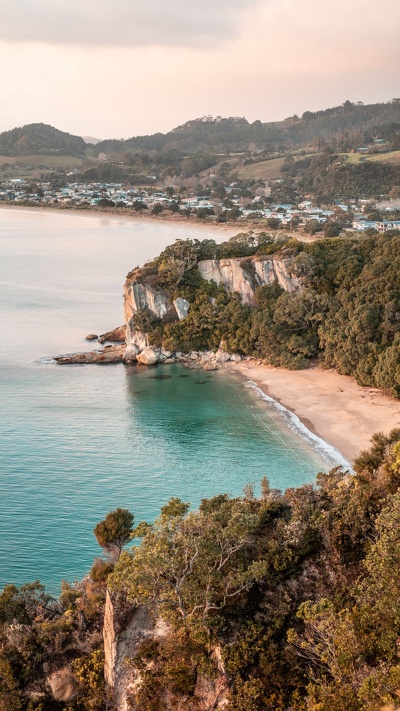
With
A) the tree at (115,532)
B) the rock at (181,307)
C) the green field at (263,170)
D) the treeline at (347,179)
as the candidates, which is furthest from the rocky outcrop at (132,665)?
the green field at (263,170)

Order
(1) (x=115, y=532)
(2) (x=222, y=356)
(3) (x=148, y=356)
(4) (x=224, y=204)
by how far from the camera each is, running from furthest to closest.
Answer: (4) (x=224, y=204)
(3) (x=148, y=356)
(2) (x=222, y=356)
(1) (x=115, y=532)

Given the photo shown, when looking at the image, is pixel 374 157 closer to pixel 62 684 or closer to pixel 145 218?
pixel 145 218

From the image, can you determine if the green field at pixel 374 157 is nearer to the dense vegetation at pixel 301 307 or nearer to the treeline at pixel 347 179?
the treeline at pixel 347 179

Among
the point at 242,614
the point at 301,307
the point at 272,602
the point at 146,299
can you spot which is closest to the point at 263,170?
the point at 146,299

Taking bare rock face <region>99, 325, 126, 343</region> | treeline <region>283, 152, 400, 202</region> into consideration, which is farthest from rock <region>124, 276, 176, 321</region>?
treeline <region>283, 152, 400, 202</region>

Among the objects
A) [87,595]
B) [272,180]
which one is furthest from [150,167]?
[87,595]

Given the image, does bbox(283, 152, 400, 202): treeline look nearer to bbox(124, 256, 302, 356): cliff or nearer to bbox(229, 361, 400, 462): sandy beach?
bbox(124, 256, 302, 356): cliff
